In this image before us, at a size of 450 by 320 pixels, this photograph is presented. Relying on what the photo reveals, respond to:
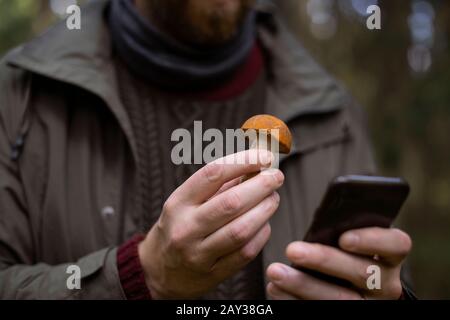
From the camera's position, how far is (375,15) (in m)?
1.71

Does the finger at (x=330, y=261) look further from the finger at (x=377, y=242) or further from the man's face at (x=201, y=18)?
the man's face at (x=201, y=18)

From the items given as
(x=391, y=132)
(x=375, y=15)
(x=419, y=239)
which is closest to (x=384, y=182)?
(x=375, y=15)

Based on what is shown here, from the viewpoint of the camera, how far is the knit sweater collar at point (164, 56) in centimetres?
176

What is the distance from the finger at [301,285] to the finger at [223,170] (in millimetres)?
314

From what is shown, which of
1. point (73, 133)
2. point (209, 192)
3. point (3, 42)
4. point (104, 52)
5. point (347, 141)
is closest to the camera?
point (209, 192)

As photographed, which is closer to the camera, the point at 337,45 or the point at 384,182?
the point at 384,182

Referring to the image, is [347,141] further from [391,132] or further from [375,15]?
[391,132]

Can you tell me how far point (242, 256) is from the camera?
1.14 m

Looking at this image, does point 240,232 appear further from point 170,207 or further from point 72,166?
point 72,166

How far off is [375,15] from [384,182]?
760 mm

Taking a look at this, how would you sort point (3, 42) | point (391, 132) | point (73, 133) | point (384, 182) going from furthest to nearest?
point (391, 132), point (3, 42), point (73, 133), point (384, 182)

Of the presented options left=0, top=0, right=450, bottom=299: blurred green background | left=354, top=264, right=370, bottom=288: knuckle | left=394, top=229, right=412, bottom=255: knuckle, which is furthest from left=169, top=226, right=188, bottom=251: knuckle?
left=0, top=0, right=450, bottom=299: blurred green background
